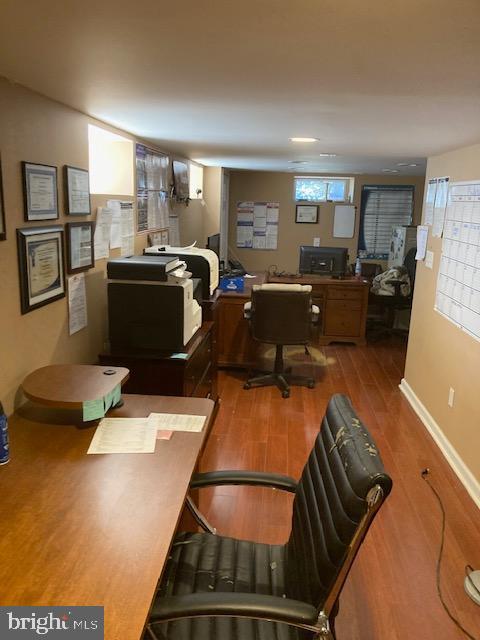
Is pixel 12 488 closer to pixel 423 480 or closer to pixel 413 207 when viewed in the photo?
pixel 423 480

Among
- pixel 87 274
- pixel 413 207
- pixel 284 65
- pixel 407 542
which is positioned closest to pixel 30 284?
pixel 87 274

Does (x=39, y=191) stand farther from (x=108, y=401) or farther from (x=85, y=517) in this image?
(x=85, y=517)

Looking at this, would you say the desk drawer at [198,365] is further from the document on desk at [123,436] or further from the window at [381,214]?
the window at [381,214]

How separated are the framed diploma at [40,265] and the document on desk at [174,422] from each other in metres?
0.70

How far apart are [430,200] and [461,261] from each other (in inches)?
41.0

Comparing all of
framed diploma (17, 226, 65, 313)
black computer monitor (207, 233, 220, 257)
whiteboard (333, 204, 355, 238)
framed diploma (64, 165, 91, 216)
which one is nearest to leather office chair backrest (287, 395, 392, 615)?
framed diploma (17, 226, 65, 313)

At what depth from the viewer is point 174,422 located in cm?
201

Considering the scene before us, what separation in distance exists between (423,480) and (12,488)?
97.7 inches

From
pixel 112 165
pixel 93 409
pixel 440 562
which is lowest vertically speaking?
pixel 440 562

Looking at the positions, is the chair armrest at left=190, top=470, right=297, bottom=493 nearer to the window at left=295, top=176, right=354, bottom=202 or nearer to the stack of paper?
the stack of paper

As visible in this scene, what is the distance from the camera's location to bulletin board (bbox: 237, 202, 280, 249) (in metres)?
7.81

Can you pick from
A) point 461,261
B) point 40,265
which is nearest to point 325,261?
point 461,261

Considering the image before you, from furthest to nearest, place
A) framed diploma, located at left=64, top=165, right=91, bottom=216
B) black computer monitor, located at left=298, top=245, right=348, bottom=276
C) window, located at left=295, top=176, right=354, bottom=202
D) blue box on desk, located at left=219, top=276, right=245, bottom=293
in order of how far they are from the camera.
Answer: window, located at left=295, top=176, right=354, bottom=202 < black computer monitor, located at left=298, top=245, right=348, bottom=276 < blue box on desk, located at left=219, top=276, right=245, bottom=293 < framed diploma, located at left=64, top=165, right=91, bottom=216

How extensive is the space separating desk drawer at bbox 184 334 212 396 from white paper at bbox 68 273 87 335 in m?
0.62
